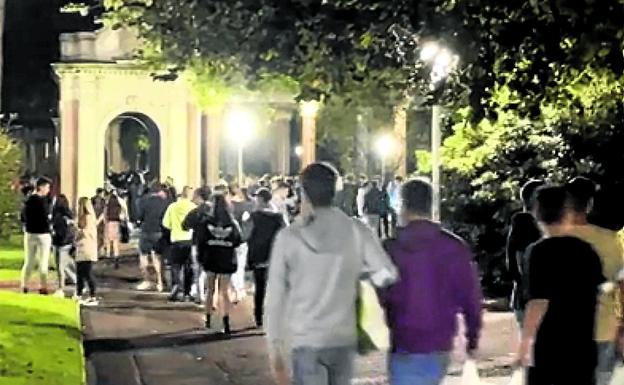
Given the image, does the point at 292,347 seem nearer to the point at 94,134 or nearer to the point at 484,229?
the point at 484,229

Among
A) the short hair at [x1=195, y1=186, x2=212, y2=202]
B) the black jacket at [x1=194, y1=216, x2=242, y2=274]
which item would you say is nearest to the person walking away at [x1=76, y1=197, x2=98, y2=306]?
the short hair at [x1=195, y1=186, x2=212, y2=202]

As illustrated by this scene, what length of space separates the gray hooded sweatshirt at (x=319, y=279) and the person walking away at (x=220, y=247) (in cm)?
1047

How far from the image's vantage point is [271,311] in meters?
7.77

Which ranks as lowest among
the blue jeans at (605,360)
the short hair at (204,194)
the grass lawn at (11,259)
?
the grass lawn at (11,259)

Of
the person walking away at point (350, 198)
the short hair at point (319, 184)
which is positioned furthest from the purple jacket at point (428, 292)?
the person walking away at point (350, 198)

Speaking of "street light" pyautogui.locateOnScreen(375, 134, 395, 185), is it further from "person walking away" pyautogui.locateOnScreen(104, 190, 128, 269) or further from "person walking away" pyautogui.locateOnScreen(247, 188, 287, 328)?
"person walking away" pyautogui.locateOnScreen(247, 188, 287, 328)

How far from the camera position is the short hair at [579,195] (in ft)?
28.0

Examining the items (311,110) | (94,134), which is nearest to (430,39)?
(311,110)

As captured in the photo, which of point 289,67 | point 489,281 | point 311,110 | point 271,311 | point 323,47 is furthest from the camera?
point 311,110

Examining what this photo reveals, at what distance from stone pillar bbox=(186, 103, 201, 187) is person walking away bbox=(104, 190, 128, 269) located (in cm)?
1079

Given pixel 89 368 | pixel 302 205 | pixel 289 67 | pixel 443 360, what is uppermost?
pixel 289 67

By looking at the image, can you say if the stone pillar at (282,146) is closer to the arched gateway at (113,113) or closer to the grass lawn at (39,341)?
the arched gateway at (113,113)

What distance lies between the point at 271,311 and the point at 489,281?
1641cm

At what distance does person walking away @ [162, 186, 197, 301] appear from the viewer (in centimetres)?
2217
